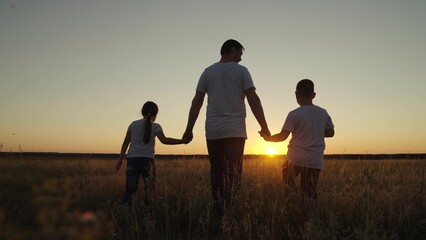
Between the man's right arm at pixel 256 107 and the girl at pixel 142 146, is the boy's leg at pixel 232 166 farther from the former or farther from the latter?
the girl at pixel 142 146

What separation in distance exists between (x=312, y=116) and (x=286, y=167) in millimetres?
760

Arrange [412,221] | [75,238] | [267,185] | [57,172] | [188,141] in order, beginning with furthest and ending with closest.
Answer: [57,172], [267,185], [188,141], [412,221], [75,238]

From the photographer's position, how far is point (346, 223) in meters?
4.92

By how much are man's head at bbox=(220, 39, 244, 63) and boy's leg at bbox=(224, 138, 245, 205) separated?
40.9 inches

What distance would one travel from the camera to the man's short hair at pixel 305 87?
18.0 feet

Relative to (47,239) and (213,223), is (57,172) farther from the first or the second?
(47,239)

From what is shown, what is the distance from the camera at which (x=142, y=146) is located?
6.45m

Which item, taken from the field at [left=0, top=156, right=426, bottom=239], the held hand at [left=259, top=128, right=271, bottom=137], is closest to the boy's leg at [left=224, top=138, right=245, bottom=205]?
the field at [left=0, top=156, right=426, bottom=239]

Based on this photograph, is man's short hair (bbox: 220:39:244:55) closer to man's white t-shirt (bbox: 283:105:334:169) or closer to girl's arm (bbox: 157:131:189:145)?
man's white t-shirt (bbox: 283:105:334:169)

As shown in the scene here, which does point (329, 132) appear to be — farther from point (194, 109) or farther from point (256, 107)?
point (194, 109)

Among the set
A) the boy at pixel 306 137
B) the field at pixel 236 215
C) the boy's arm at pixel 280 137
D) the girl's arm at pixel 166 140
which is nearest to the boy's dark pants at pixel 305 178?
the boy at pixel 306 137

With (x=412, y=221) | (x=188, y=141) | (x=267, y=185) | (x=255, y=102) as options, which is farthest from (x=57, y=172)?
(x=412, y=221)

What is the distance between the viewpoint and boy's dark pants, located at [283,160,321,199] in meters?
5.25

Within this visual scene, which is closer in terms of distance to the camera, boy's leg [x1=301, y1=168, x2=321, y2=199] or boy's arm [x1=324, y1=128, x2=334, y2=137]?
boy's leg [x1=301, y1=168, x2=321, y2=199]
